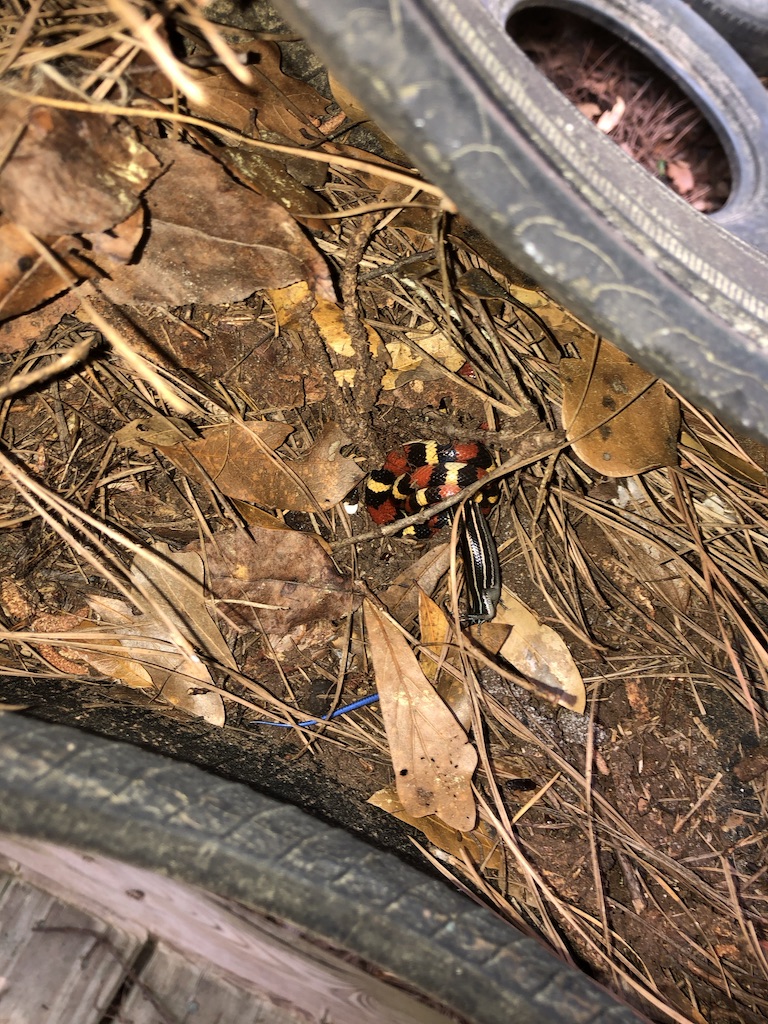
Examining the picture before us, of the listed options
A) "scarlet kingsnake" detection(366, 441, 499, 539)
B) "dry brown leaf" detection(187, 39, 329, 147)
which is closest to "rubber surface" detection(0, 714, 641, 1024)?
"scarlet kingsnake" detection(366, 441, 499, 539)

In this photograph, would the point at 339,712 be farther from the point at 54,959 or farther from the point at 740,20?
the point at 740,20

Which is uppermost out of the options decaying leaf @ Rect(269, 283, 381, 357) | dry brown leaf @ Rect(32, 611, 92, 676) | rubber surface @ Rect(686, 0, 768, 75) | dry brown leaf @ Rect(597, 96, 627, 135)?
rubber surface @ Rect(686, 0, 768, 75)

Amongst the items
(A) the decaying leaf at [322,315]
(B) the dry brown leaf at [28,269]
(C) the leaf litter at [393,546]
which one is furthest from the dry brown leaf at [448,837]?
(B) the dry brown leaf at [28,269]

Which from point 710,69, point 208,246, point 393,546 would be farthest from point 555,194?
point 393,546

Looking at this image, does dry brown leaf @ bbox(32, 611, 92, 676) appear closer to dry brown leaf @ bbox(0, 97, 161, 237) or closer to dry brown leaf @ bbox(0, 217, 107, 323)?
dry brown leaf @ bbox(0, 217, 107, 323)

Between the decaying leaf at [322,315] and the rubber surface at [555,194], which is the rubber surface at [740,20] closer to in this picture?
the rubber surface at [555,194]

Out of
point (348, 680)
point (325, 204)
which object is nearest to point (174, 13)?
point (325, 204)
